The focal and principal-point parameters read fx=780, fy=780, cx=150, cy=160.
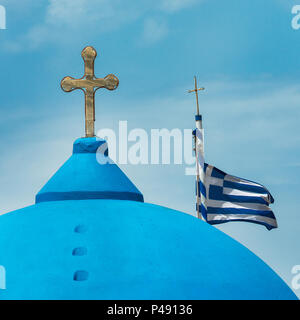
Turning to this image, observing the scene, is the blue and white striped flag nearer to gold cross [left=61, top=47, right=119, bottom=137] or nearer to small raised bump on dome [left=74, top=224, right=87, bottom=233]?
gold cross [left=61, top=47, right=119, bottom=137]

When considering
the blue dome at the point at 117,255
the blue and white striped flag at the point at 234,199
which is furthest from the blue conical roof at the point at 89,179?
the blue and white striped flag at the point at 234,199

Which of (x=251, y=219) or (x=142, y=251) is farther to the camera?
(x=251, y=219)

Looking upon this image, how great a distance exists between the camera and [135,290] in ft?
35.1

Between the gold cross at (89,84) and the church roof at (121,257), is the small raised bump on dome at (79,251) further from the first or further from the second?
the gold cross at (89,84)

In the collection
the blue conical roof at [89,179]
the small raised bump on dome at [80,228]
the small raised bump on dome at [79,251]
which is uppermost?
the blue conical roof at [89,179]

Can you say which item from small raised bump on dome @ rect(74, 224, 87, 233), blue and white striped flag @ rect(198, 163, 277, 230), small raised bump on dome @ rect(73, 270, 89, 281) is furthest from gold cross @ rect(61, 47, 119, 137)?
blue and white striped flag @ rect(198, 163, 277, 230)

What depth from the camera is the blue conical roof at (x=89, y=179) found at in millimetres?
12969

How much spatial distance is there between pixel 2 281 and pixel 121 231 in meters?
1.88

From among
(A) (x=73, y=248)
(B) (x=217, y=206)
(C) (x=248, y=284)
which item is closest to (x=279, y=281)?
(C) (x=248, y=284)

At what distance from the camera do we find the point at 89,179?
13.1 metres

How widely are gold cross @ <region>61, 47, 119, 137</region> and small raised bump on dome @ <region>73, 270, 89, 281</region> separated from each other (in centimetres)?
368
